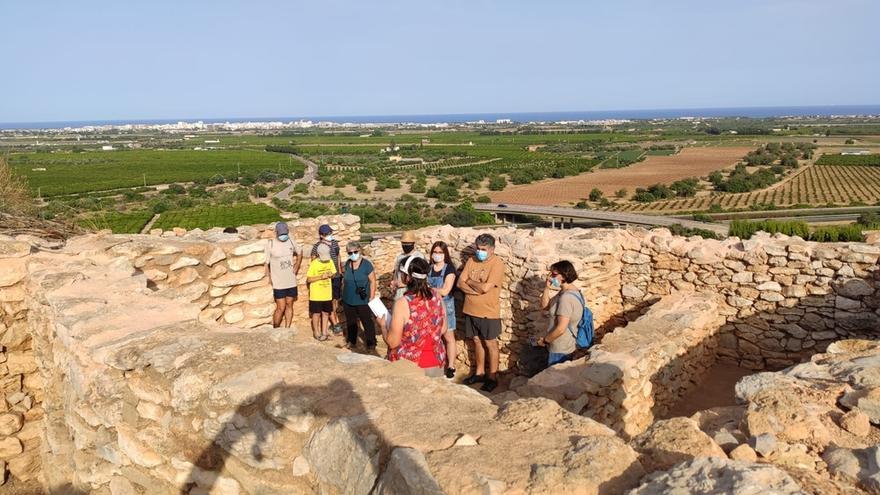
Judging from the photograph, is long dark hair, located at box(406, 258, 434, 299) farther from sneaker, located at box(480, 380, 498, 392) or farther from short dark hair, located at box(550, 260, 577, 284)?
sneaker, located at box(480, 380, 498, 392)

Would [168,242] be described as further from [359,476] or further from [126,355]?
[359,476]

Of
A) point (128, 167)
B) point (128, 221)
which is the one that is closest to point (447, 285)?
point (128, 221)

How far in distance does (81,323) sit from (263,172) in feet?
271

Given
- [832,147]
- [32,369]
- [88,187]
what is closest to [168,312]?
[32,369]

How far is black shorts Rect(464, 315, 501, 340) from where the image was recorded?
5.98 metres

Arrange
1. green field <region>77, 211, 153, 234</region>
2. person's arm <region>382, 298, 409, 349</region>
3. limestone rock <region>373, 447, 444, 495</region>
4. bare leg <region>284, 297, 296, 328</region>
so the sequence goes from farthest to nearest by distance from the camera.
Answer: green field <region>77, 211, 153, 234</region>, bare leg <region>284, 297, 296, 328</region>, person's arm <region>382, 298, 409, 349</region>, limestone rock <region>373, 447, 444, 495</region>

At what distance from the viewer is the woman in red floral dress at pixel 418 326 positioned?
4.27 metres

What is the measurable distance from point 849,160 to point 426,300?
10119 cm

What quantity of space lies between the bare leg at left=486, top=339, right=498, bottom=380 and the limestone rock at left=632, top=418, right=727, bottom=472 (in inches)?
141

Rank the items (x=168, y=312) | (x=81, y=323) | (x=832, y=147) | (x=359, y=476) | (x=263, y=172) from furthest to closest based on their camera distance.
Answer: (x=832, y=147), (x=263, y=172), (x=168, y=312), (x=81, y=323), (x=359, y=476)

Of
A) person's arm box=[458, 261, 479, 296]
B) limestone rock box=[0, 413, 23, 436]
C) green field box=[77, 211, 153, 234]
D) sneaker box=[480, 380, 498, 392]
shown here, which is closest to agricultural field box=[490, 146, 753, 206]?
green field box=[77, 211, 153, 234]

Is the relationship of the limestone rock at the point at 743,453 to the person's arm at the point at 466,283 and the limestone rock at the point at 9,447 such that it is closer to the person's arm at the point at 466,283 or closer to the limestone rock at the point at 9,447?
the person's arm at the point at 466,283

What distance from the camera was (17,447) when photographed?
→ 4320mm

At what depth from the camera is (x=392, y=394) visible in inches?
111
